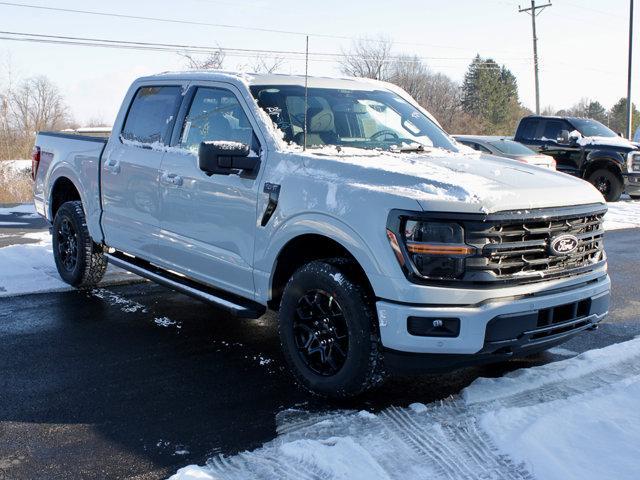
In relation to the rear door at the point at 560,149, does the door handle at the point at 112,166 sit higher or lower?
lower

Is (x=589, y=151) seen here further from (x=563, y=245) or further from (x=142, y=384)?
(x=142, y=384)

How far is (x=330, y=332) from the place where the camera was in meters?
4.16

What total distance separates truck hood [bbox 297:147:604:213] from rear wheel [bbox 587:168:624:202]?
43.2 ft

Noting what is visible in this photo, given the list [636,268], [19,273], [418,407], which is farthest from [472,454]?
[636,268]

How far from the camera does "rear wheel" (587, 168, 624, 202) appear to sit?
659 inches

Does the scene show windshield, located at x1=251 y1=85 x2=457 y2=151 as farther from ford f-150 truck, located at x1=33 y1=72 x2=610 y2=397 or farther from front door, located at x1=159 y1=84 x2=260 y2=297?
front door, located at x1=159 y1=84 x2=260 y2=297

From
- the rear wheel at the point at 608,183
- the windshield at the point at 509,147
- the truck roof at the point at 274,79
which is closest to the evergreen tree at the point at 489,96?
the rear wheel at the point at 608,183

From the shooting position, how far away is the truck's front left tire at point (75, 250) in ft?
22.2

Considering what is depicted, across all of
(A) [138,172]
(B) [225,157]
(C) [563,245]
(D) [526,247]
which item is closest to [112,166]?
(A) [138,172]

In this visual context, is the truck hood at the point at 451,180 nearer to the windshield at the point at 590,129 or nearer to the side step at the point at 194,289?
the side step at the point at 194,289

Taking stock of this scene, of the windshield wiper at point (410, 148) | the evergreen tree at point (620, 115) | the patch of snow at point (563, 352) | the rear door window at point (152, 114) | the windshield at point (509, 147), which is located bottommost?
the patch of snow at point (563, 352)

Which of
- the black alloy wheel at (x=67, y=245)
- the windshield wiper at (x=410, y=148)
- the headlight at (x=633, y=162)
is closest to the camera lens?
the windshield wiper at (x=410, y=148)

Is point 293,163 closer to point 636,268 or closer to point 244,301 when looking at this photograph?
point 244,301

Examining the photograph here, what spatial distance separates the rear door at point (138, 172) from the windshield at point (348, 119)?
1037mm
